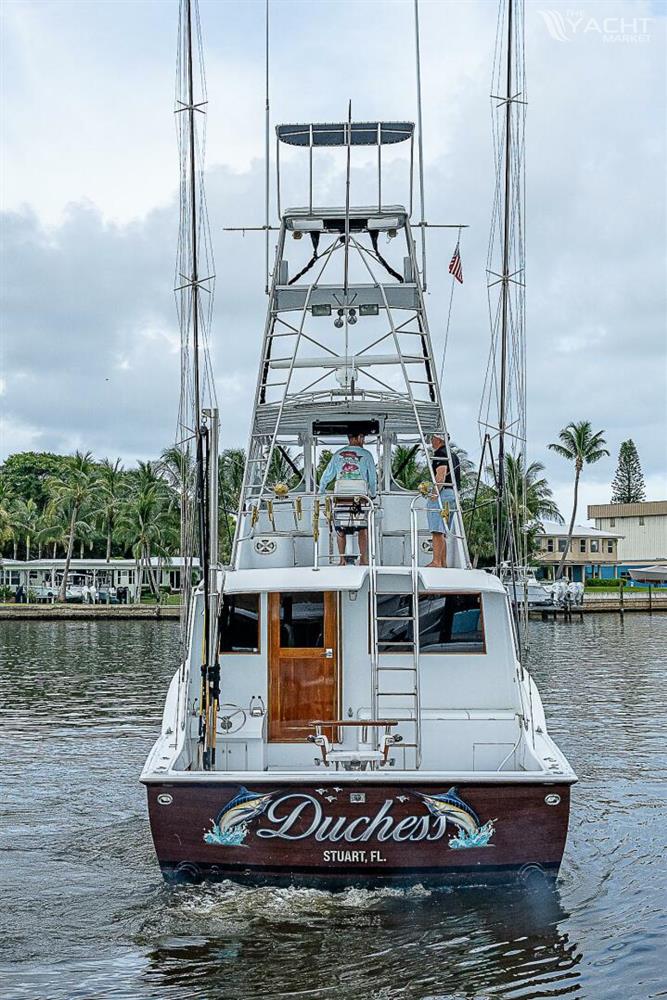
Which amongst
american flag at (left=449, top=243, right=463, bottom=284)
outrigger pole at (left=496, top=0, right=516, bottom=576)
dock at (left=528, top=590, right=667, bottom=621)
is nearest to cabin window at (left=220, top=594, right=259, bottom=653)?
outrigger pole at (left=496, top=0, right=516, bottom=576)

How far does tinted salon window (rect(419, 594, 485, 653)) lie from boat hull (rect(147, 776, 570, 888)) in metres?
2.30

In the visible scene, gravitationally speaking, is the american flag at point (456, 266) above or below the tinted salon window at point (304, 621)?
above

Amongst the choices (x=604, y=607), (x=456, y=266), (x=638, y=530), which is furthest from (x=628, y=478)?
(x=456, y=266)

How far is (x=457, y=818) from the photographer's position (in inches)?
350

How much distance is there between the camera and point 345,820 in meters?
8.90

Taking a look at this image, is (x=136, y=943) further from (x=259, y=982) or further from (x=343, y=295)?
(x=343, y=295)

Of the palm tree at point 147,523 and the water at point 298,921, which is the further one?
the palm tree at point 147,523

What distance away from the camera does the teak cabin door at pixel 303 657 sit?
1077 cm

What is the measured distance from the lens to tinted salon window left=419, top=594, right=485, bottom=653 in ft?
36.0

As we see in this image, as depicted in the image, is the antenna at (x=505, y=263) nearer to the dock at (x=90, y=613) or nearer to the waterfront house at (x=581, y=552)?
the dock at (x=90, y=613)

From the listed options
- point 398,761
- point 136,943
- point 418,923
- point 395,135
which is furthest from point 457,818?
point 395,135

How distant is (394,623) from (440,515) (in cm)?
129

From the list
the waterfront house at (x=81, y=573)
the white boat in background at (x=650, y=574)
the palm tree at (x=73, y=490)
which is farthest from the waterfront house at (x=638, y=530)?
the palm tree at (x=73, y=490)

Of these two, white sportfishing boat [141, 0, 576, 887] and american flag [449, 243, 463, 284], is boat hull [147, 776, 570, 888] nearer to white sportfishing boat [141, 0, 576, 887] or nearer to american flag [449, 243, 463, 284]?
white sportfishing boat [141, 0, 576, 887]
